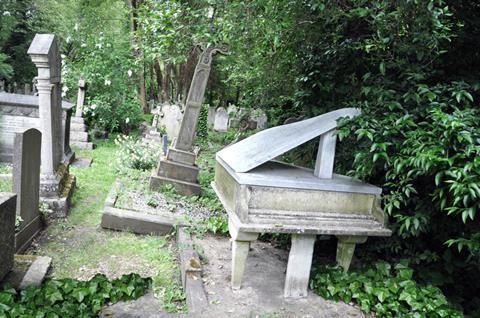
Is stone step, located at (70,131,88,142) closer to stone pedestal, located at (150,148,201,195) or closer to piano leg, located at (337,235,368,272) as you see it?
stone pedestal, located at (150,148,201,195)

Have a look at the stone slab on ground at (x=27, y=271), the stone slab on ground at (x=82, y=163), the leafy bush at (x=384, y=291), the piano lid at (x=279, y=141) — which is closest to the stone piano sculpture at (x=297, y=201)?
the piano lid at (x=279, y=141)

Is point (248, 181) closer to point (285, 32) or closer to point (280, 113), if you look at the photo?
point (285, 32)

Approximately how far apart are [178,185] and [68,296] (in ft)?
12.5

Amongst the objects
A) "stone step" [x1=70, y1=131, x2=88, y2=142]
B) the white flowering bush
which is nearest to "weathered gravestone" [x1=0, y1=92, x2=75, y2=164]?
the white flowering bush

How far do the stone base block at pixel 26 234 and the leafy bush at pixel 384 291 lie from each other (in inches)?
134

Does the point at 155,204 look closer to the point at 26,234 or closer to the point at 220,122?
the point at 26,234

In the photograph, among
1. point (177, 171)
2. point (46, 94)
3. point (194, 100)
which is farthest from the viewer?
point (194, 100)

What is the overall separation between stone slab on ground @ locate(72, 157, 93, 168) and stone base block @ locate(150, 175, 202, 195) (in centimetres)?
284

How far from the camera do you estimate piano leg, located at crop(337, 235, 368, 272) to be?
3721 millimetres

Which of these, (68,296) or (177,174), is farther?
(177,174)

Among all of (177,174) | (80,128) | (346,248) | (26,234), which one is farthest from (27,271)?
(80,128)

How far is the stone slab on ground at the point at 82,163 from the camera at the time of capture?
8.88 metres

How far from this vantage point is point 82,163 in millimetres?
9047

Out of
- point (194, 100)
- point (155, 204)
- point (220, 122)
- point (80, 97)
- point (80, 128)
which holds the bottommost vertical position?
point (155, 204)
